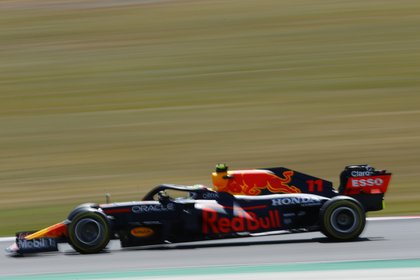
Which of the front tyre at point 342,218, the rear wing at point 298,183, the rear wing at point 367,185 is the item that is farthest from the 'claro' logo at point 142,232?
the rear wing at point 367,185

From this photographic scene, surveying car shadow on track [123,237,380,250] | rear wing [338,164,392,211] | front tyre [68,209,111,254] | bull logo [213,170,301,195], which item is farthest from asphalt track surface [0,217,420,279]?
bull logo [213,170,301,195]

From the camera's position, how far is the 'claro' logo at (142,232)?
8.96 m

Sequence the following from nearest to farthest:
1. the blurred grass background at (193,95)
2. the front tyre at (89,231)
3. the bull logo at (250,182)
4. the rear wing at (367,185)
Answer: the front tyre at (89,231) → the bull logo at (250,182) → the rear wing at (367,185) → the blurred grass background at (193,95)

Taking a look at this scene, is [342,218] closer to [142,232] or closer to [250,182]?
[250,182]

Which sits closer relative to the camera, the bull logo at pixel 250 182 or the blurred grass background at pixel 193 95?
the bull logo at pixel 250 182

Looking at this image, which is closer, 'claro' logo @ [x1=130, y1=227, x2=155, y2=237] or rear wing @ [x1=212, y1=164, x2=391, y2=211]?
'claro' logo @ [x1=130, y1=227, x2=155, y2=237]

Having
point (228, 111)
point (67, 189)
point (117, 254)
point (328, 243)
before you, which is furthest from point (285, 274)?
point (228, 111)

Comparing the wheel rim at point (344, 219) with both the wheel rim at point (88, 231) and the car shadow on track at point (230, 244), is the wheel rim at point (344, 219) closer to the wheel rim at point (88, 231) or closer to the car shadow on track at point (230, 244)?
the car shadow on track at point (230, 244)

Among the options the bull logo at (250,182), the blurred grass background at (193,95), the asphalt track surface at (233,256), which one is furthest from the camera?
the blurred grass background at (193,95)

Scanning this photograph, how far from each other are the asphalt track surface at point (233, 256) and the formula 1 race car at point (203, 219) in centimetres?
16

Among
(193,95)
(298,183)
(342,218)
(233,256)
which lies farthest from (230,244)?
(193,95)

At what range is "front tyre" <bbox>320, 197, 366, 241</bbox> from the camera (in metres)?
8.90

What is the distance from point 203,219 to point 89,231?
121cm

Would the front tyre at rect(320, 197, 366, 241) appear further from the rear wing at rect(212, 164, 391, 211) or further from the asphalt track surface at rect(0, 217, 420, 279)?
the rear wing at rect(212, 164, 391, 211)
